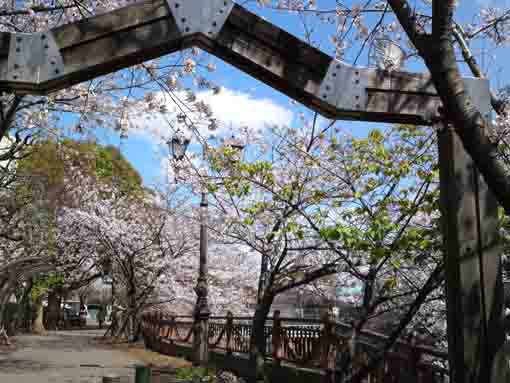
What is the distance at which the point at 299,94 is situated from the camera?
3955mm

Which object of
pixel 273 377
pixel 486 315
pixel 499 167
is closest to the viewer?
pixel 499 167

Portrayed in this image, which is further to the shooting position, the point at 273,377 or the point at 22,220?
the point at 22,220

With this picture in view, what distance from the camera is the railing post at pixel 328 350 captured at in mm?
10078

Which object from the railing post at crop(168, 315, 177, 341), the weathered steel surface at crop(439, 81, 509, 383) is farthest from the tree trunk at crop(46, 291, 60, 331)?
the weathered steel surface at crop(439, 81, 509, 383)

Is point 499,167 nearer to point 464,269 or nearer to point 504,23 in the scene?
point 464,269

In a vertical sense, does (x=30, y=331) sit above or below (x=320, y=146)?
below

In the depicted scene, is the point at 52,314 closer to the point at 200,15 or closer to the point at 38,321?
the point at 38,321

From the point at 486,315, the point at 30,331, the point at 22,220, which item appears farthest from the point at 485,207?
the point at 30,331

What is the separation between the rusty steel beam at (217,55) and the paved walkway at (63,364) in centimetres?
856

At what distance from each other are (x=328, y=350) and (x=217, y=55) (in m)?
7.63

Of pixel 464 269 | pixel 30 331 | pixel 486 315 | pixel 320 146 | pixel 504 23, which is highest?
pixel 504 23

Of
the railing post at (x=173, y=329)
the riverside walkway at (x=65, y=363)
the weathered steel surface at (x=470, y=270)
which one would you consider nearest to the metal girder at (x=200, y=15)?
the weathered steel surface at (x=470, y=270)

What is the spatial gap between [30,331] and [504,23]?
34283 mm

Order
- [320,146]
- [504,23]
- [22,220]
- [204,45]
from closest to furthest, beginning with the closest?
[204,45] → [504,23] → [320,146] → [22,220]
